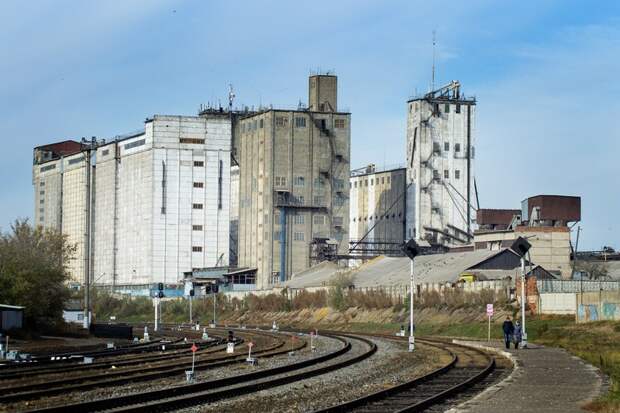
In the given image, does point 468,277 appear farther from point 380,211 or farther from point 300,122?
point 380,211

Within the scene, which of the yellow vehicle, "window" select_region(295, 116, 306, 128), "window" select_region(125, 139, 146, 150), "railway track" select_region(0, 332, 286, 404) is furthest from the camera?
"window" select_region(125, 139, 146, 150)

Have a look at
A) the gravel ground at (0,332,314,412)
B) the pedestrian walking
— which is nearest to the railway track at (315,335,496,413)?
the gravel ground at (0,332,314,412)

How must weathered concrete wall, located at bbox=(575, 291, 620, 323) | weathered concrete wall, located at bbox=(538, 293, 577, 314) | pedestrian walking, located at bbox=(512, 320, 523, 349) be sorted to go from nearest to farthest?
pedestrian walking, located at bbox=(512, 320, 523, 349), weathered concrete wall, located at bbox=(575, 291, 620, 323), weathered concrete wall, located at bbox=(538, 293, 577, 314)

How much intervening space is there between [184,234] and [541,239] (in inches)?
2239

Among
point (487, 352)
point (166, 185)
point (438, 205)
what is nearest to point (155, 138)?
point (166, 185)

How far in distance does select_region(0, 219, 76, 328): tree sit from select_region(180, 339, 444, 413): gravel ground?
28.3 meters

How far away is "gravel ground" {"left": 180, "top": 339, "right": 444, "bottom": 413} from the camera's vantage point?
25.3m

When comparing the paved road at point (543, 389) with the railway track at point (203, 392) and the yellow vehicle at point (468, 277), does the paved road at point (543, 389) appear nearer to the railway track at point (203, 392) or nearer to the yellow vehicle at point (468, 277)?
the railway track at point (203, 392)

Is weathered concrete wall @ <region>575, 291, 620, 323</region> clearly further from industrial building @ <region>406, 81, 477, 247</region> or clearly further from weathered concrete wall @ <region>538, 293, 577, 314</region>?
industrial building @ <region>406, 81, 477, 247</region>

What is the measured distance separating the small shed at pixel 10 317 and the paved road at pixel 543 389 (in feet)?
100.0

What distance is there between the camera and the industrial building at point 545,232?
442ft

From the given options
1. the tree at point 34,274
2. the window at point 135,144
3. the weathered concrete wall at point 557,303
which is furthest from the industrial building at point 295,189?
the weathered concrete wall at point 557,303

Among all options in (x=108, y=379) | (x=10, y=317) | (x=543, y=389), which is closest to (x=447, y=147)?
(x=10, y=317)

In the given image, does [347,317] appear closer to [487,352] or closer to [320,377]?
[487,352]
